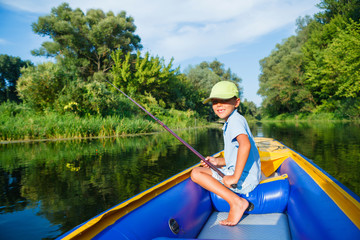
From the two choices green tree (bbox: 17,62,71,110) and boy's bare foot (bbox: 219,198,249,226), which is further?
green tree (bbox: 17,62,71,110)

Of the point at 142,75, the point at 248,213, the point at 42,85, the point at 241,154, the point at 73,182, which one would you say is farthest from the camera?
the point at 142,75

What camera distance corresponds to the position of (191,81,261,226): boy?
69.5 inches

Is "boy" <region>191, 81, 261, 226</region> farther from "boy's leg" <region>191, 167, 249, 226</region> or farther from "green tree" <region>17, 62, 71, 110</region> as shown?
"green tree" <region>17, 62, 71, 110</region>

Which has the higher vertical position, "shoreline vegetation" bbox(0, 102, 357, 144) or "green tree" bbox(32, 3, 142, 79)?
"green tree" bbox(32, 3, 142, 79)

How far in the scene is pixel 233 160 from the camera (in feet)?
6.48

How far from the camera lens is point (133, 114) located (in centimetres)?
1662

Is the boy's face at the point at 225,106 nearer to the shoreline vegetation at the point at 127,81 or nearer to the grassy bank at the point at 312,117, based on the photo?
the shoreline vegetation at the point at 127,81

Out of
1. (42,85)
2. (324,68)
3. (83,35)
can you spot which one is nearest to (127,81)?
(83,35)

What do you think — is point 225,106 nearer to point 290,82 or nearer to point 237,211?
point 237,211

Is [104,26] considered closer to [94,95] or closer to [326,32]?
[94,95]

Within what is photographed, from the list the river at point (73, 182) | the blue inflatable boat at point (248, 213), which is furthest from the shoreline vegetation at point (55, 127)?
the blue inflatable boat at point (248, 213)

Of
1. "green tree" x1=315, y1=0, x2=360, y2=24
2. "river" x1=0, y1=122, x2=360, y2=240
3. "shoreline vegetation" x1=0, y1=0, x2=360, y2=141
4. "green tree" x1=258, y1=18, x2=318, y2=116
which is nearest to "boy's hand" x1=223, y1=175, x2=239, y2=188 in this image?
"river" x1=0, y1=122, x2=360, y2=240

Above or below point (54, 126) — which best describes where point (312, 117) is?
below

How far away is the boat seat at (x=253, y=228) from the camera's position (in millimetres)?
1742
